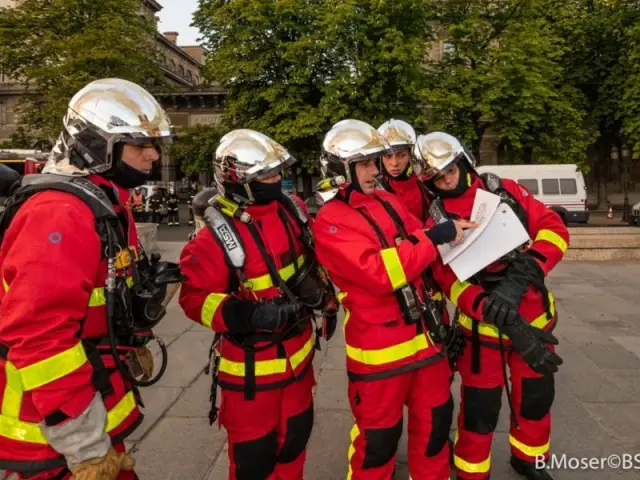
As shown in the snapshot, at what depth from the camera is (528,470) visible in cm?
315

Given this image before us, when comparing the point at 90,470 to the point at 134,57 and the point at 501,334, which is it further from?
the point at 134,57

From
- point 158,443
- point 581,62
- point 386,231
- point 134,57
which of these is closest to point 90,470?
point 386,231

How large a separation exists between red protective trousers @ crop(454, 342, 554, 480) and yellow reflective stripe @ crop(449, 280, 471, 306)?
286 millimetres

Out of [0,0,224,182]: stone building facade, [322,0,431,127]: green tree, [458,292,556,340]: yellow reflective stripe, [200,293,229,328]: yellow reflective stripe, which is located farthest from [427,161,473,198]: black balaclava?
[0,0,224,182]: stone building facade

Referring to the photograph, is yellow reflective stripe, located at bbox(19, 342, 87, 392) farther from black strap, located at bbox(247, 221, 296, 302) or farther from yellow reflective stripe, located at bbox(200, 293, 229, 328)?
black strap, located at bbox(247, 221, 296, 302)

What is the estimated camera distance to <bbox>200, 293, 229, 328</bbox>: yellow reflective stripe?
2.65 metres

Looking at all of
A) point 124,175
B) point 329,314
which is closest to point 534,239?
point 329,314

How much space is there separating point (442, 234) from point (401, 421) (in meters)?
0.95

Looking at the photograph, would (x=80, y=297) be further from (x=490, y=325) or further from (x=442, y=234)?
(x=490, y=325)

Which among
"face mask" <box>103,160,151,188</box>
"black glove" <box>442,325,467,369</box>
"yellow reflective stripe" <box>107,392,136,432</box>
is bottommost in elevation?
"black glove" <box>442,325,467,369</box>

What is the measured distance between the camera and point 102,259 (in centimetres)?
204

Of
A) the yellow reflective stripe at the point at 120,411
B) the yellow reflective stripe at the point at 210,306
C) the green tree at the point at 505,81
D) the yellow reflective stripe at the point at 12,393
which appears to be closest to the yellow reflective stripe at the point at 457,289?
the yellow reflective stripe at the point at 210,306

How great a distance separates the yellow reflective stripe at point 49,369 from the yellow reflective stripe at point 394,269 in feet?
4.45

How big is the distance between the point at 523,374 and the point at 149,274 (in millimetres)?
2060
